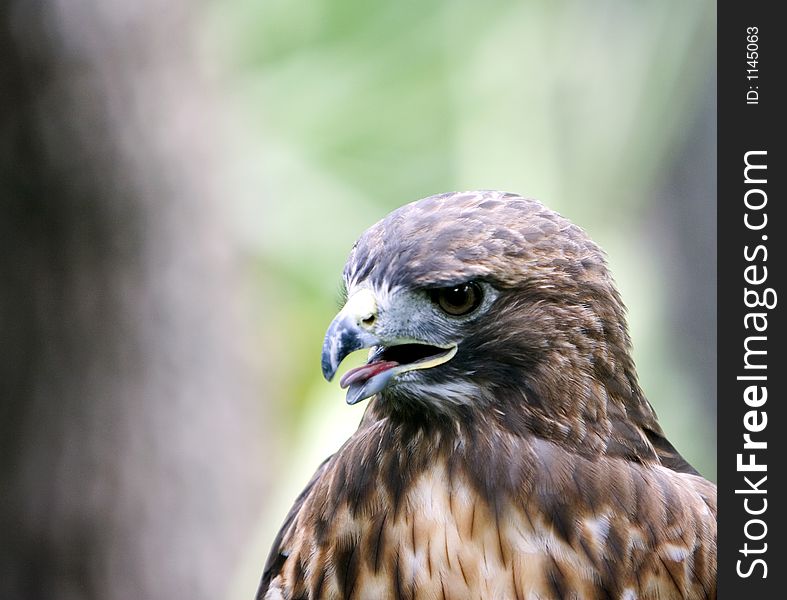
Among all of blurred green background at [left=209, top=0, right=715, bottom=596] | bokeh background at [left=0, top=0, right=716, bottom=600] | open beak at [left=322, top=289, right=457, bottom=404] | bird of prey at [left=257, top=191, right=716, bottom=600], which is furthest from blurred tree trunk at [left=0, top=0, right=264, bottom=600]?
open beak at [left=322, top=289, right=457, bottom=404]

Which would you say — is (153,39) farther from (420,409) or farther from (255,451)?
(420,409)

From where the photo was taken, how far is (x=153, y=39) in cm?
321

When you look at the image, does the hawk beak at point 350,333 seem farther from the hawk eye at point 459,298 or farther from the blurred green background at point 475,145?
the blurred green background at point 475,145

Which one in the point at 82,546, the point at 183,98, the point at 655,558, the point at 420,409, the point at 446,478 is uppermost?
the point at 183,98

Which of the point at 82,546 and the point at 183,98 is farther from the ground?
the point at 183,98

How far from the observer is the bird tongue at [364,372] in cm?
146

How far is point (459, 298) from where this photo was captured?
1.49m

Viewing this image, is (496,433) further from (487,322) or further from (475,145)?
(475,145)

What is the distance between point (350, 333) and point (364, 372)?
0.06 meters

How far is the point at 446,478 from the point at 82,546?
2.03 m
